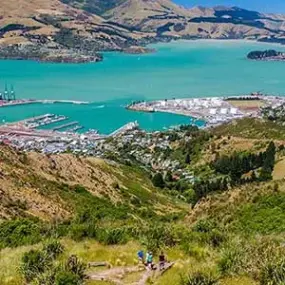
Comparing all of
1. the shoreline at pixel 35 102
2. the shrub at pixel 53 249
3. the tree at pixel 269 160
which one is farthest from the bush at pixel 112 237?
the shoreline at pixel 35 102

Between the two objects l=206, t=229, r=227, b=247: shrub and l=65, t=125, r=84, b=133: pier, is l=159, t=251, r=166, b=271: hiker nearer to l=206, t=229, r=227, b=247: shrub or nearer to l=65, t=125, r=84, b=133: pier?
l=206, t=229, r=227, b=247: shrub

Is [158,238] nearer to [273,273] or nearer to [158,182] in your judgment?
[273,273]

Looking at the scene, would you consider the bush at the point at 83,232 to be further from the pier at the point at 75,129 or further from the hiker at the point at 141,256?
the pier at the point at 75,129

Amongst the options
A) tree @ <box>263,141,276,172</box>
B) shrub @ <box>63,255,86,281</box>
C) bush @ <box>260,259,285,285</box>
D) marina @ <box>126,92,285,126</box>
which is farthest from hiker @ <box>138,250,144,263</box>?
marina @ <box>126,92,285,126</box>

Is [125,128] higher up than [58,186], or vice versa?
[58,186]

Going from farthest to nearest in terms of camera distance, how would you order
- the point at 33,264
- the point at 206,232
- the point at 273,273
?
the point at 206,232
the point at 33,264
the point at 273,273

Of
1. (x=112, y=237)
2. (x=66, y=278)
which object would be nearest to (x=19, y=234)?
(x=112, y=237)
